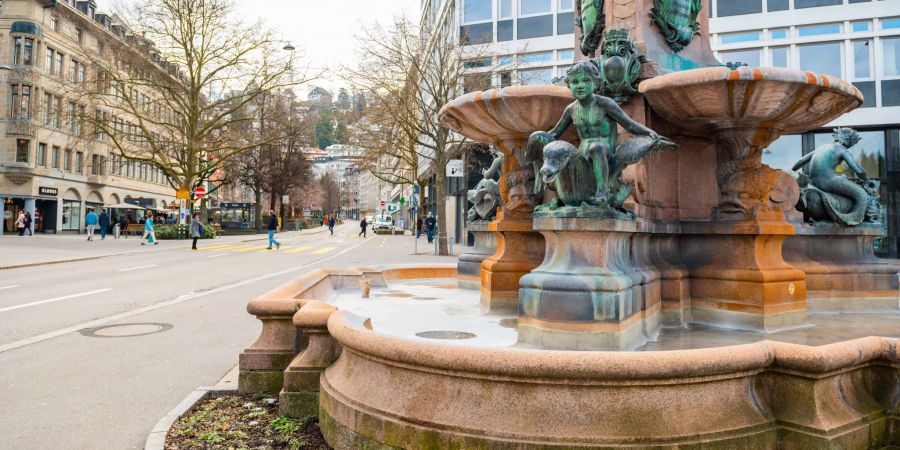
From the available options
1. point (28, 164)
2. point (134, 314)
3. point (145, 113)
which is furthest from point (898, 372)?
point (28, 164)

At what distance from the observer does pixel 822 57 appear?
26.0 meters

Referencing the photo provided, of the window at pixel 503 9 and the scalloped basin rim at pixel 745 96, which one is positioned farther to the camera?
the window at pixel 503 9

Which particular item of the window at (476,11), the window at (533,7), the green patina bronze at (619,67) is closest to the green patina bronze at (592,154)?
the green patina bronze at (619,67)

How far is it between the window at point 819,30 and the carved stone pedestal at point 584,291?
1048 inches

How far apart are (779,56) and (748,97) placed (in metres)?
25.4

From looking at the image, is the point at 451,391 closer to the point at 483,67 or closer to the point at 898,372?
the point at 898,372

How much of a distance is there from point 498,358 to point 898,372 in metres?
2.38

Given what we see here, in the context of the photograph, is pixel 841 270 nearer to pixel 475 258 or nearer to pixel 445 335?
pixel 475 258

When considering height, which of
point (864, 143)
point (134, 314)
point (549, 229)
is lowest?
point (134, 314)

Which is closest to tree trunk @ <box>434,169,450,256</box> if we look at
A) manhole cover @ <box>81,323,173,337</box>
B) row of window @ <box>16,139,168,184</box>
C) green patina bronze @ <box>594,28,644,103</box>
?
manhole cover @ <box>81,323,173,337</box>

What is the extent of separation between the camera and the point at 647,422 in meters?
2.97

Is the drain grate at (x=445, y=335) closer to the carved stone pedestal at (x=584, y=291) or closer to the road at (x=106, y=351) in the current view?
the carved stone pedestal at (x=584, y=291)

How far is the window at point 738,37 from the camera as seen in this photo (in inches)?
1056

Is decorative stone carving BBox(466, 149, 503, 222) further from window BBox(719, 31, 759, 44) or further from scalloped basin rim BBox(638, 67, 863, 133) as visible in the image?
window BBox(719, 31, 759, 44)
